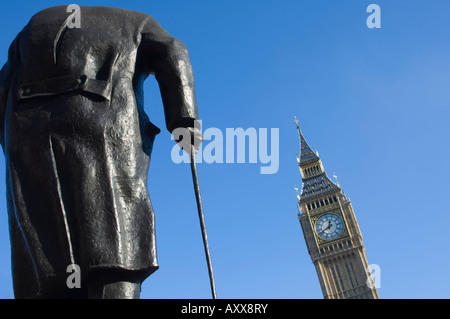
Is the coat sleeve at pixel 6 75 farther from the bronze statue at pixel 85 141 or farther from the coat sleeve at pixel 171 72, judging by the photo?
the coat sleeve at pixel 171 72

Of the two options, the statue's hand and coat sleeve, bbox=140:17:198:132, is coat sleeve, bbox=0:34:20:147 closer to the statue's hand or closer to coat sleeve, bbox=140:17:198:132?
coat sleeve, bbox=140:17:198:132

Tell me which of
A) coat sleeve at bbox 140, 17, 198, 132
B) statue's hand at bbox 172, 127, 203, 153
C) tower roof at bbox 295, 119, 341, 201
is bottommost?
statue's hand at bbox 172, 127, 203, 153

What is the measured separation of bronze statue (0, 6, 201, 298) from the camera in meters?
3.24

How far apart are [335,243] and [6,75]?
224 feet

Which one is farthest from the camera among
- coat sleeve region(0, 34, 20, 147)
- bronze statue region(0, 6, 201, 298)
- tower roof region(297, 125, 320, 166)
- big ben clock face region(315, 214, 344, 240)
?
tower roof region(297, 125, 320, 166)

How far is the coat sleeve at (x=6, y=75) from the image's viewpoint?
12.9ft

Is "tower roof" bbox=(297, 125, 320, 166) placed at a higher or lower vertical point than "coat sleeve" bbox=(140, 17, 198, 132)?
higher

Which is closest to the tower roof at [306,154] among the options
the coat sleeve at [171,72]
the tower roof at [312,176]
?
the tower roof at [312,176]

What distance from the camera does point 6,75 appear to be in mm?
3990

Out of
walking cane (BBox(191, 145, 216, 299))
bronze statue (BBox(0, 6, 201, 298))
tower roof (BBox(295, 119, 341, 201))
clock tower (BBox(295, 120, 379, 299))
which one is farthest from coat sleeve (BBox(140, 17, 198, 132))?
tower roof (BBox(295, 119, 341, 201))

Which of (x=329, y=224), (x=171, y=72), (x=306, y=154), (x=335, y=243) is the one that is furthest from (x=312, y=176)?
(x=171, y=72)

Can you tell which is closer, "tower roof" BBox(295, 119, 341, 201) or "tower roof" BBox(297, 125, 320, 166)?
"tower roof" BBox(295, 119, 341, 201)
